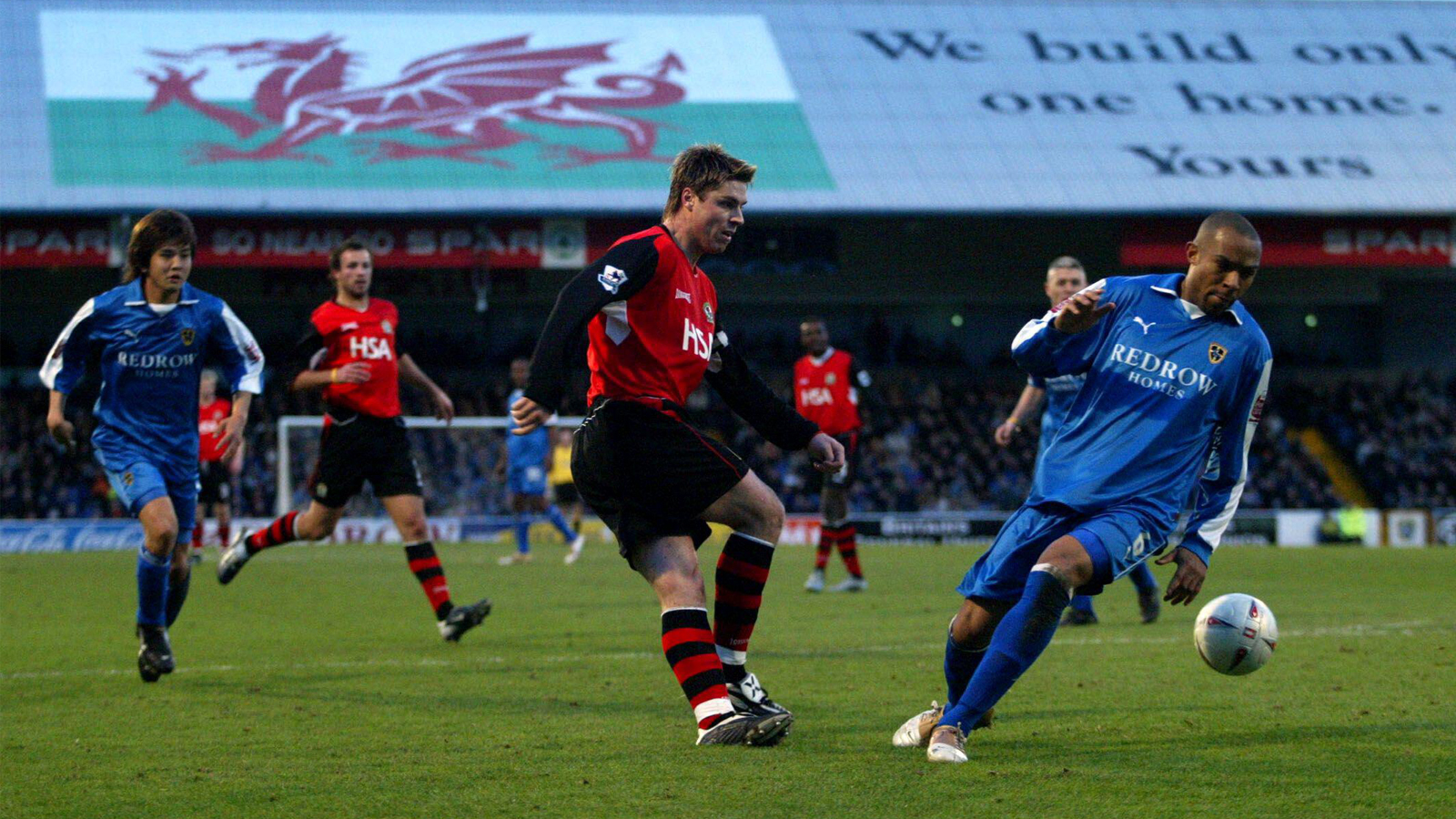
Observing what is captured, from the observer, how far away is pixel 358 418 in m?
10.2

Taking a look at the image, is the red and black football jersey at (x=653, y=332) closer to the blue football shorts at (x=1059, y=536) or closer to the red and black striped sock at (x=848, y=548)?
the blue football shorts at (x=1059, y=536)

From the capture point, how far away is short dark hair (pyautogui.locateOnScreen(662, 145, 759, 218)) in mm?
5762

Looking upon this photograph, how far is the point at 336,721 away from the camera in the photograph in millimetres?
6527

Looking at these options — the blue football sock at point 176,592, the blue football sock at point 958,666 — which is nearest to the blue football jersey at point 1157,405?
the blue football sock at point 958,666

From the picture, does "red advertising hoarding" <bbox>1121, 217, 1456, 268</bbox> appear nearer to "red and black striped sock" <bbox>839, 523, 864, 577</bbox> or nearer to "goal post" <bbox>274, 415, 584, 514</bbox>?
"goal post" <bbox>274, 415, 584, 514</bbox>

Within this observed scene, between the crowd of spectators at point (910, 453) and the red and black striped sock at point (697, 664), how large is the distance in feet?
63.5

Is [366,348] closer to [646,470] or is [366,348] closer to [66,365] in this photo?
[66,365]

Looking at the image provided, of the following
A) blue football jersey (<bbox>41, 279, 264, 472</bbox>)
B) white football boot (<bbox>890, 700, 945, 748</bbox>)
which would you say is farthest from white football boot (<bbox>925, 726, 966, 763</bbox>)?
blue football jersey (<bbox>41, 279, 264, 472</bbox>)

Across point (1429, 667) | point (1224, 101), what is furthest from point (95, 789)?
point (1224, 101)

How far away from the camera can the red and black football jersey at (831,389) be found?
14.7 meters

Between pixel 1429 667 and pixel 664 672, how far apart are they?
155 inches

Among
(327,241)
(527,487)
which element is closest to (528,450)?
(527,487)

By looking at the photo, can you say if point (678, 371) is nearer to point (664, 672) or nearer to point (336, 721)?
point (336, 721)

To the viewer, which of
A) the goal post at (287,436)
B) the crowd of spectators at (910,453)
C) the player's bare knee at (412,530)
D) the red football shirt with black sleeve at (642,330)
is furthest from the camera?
the crowd of spectators at (910,453)
